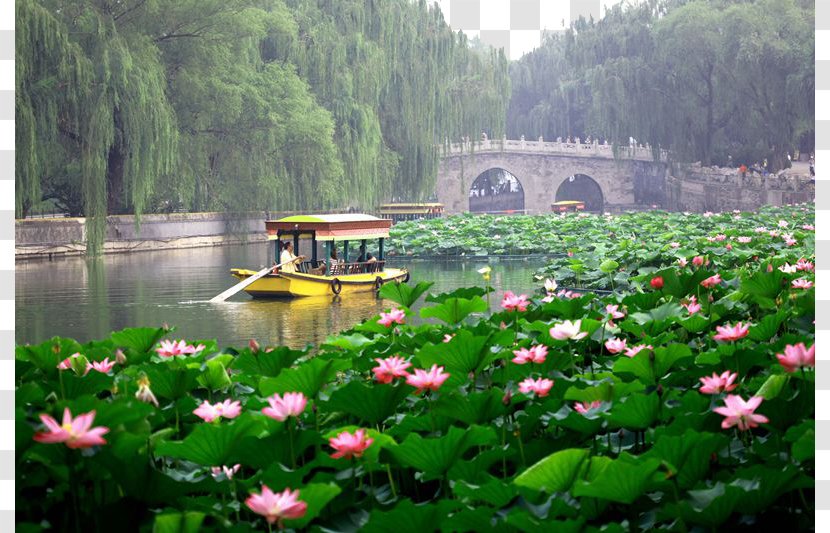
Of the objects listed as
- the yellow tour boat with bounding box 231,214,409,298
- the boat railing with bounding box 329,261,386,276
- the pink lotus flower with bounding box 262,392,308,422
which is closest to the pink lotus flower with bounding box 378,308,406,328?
the pink lotus flower with bounding box 262,392,308,422

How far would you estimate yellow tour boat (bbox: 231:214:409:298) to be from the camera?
13945 mm

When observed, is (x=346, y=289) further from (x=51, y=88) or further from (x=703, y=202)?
(x=703, y=202)

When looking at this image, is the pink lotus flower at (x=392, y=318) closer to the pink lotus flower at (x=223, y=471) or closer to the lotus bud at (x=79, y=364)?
the lotus bud at (x=79, y=364)

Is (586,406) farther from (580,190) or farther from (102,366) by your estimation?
(580,190)

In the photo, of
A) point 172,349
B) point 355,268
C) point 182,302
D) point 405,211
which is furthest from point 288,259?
point 405,211

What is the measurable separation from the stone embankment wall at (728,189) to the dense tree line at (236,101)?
684cm

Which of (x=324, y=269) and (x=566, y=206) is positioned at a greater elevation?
(x=566, y=206)

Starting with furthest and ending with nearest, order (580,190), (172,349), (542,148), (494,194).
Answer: (494,194)
(580,190)
(542,148)
(172,349)

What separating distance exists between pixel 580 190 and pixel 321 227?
37.1m

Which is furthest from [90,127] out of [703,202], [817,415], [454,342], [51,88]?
[703,202]

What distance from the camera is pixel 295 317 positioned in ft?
39.9

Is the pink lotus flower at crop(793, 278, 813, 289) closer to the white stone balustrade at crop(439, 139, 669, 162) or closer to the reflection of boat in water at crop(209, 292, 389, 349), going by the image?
the reflection of boat in water at crop(209, 292, 389, 349)

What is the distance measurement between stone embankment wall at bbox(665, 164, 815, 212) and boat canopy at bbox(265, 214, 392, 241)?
1423 cm

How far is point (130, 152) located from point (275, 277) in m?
4.93
